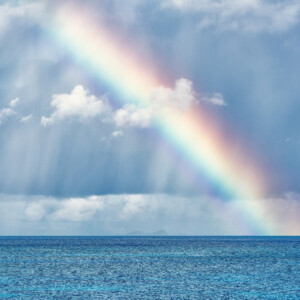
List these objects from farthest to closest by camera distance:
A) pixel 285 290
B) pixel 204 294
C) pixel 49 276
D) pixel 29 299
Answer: pixel 49 276, pixel 285 290, pixel 204 294, pixel 29 299

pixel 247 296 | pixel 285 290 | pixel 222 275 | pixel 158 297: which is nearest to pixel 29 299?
pixel 158 297

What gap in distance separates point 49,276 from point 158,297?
83.5 feet

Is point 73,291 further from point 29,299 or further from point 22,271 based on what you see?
point 22,271

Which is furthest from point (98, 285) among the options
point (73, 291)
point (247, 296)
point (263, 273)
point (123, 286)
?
point (263, 273)

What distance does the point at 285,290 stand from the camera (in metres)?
52.1

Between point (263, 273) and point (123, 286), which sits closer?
point (123, 286)

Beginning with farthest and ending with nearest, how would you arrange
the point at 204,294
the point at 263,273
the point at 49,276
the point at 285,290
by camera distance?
the point at 263,273 → the point at 49,276 → the point at 285,290 → the point at 204,294

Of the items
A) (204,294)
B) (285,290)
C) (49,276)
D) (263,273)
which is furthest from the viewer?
(263,273)

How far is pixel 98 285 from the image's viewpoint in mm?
55188

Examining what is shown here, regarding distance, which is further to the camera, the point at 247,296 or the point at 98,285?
the point at 98,285

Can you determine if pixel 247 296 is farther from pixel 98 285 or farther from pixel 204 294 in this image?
pixel 98 285

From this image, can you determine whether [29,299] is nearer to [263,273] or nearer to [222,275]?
[222,275]

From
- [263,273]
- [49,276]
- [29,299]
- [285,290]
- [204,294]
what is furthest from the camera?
[263,273]

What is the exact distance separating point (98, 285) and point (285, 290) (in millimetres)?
19702
